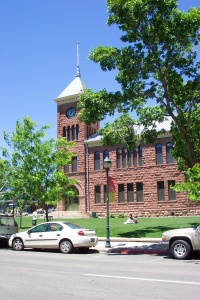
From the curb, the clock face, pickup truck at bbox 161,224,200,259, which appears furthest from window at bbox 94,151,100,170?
pickup truck at bbox 161,224,200,259

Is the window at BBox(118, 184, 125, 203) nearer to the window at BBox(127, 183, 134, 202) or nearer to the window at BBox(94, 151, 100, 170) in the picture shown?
the window at BBox(127, 183, 134, 202)

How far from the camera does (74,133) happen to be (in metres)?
45.2

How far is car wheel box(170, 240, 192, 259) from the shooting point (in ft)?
39.7

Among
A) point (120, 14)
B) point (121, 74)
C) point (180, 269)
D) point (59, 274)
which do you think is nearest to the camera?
point (59, 274)

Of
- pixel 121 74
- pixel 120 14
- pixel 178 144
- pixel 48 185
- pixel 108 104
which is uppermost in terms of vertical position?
pixel 120 14

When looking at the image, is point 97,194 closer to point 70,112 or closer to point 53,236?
point 70,112

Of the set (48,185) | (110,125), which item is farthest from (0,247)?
(110,125)

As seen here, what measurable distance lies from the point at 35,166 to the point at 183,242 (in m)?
12.7

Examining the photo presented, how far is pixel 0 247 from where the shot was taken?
1802 centimetres

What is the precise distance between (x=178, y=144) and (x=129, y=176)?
20194 mm

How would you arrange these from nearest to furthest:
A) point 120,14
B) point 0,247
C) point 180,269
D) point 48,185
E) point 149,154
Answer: point 180,269 < point 120,14 < point 0,247 < point 48,185 < point 149,154

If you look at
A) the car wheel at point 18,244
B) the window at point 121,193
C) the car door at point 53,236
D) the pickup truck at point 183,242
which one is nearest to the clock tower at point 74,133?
the window at point 121,193

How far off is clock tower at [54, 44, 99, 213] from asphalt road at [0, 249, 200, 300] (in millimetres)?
31146

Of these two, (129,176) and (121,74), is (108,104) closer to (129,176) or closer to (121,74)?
(121,74)
